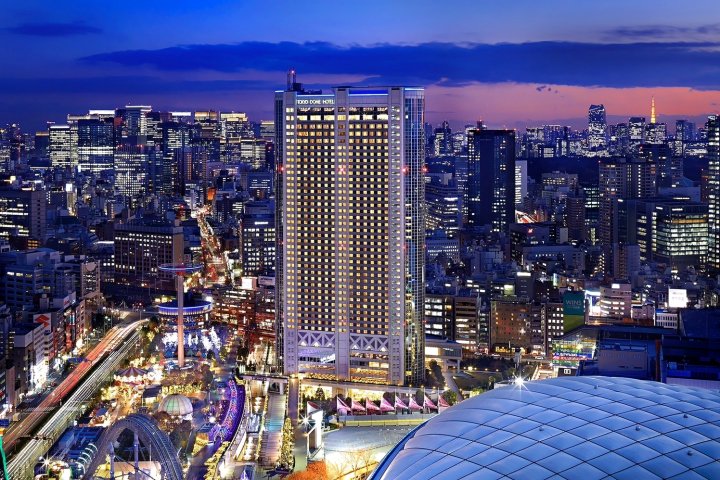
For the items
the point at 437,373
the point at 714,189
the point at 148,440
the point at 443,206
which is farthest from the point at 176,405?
the point at 443,206

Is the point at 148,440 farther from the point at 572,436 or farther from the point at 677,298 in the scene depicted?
the point at 677,298

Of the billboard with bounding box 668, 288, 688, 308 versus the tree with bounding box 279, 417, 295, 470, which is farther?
the billboard with bounding box 668, 288, 688, 308

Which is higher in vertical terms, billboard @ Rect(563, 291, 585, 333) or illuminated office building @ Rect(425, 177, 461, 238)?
illuminated office building @ Rect(425, 177, 461, 238)

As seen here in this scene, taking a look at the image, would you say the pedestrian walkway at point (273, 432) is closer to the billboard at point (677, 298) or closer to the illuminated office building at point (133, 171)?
the billboard at point (677, 298)

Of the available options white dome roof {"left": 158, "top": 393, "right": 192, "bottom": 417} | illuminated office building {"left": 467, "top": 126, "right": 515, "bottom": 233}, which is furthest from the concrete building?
illuminated office building {"left": 467, "top": 126, "right": 515, "bottom": 233}

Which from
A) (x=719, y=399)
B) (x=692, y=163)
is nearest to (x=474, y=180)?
(x=692, y=163)

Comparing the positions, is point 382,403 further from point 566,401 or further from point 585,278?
point 585,278

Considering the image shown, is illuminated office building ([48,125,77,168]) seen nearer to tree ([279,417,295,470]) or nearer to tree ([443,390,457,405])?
tree ([443,390,457,405])
